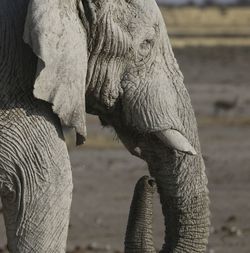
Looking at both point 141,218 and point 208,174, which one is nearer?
point 141,218

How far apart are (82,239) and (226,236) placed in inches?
39.8

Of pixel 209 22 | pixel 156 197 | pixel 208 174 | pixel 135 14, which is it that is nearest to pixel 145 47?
pixel 135 14

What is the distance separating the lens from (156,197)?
1133cm

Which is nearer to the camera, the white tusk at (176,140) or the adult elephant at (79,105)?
the adult elephant at (79,105)

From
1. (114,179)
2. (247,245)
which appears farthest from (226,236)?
(114,179)

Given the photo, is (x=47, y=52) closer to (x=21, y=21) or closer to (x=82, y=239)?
(x=21, y=21)

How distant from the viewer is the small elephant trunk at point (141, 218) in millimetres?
5105

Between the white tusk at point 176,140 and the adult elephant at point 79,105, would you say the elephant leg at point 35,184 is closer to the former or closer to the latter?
the adult elephant at point 79,105

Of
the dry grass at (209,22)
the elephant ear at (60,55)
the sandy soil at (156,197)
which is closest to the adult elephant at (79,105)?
the elephant ear at (60,55)

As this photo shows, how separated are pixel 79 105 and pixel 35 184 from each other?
0.97 feet

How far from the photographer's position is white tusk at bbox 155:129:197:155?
16.1 feet

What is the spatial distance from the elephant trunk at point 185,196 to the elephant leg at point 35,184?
18.7 inches

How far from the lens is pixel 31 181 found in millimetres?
4613

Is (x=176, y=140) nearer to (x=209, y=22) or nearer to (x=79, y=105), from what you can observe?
(x=79, y=105)
